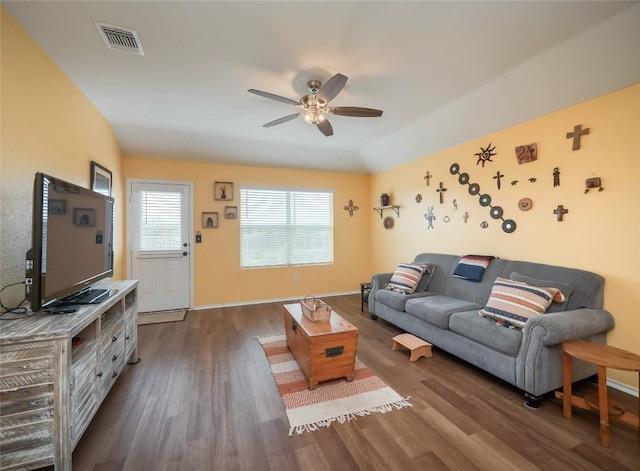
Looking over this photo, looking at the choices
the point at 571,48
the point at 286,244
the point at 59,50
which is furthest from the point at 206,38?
the point at 286,244

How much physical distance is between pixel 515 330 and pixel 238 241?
155 inches

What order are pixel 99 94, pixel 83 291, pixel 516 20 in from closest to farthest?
1. pixel 516 20
2. pixel 83 291
3. pixel 99 94

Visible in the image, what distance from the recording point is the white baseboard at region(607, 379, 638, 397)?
2.14 metres

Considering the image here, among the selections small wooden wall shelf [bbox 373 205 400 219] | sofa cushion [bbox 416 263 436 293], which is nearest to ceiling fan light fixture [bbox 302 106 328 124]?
sofa cushion [bbox 416 263 436 293]

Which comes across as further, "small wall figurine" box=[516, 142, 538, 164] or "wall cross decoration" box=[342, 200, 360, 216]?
"wall cross decoration" box=[342, 200, 360, 216]

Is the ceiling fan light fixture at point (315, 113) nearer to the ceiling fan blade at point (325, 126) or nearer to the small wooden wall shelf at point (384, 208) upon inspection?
the ceiling fan blade at point (325, 126)

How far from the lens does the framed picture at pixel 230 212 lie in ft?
15.4

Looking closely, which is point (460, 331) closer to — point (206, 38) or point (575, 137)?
point (575, 137)

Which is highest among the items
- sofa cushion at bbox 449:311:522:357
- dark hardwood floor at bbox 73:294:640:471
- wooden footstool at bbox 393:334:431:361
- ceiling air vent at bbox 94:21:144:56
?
ceiling air vent at bbox 94:21:144:56

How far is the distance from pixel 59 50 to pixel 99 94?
0.76 m

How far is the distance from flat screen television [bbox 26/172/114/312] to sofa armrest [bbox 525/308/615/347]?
3.10 m

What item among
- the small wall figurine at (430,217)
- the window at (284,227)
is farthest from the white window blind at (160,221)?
the small wall figurine at (430,217)

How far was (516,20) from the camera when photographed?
1876 mm

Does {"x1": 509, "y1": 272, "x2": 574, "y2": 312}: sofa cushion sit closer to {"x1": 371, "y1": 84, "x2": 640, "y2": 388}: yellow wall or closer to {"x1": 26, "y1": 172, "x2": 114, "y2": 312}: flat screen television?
{"x1": 371, "y1": 84, "x2": 640, "y2": 388}: yellow wall
